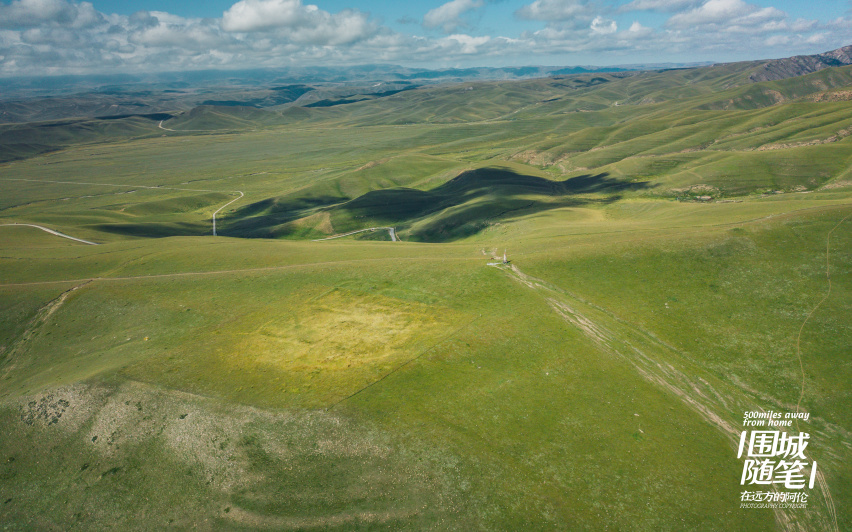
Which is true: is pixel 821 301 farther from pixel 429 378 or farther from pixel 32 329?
pixel 32 329

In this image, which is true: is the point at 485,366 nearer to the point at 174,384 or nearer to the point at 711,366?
the point at 711,366

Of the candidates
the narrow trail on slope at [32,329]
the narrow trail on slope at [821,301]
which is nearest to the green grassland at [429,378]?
the narrow trail on slope at [821,301]

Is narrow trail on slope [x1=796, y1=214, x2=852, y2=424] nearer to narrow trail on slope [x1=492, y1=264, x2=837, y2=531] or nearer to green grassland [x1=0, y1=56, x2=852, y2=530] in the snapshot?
green grassland [x1=0, y1=56, x2=852, y2=530]

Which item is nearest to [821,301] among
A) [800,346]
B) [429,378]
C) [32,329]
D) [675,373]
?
[800,346]

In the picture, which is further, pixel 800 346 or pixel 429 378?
pixel 800 346

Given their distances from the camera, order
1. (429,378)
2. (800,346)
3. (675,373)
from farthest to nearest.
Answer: (800,346), (675,373), (429,378)

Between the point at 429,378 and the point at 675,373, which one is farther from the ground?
the point at 429,378

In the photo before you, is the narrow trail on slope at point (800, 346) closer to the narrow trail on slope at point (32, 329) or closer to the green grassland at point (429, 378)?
the green grassland at point (429, 378)

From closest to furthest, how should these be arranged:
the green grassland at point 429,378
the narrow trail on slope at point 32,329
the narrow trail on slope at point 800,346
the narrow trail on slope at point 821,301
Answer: the green grassland at point 429,378 → the narrow trail on slope at point 800,346 → the narrow trail on slope at point 821,301 → the narrow trail on slope at point 32,329

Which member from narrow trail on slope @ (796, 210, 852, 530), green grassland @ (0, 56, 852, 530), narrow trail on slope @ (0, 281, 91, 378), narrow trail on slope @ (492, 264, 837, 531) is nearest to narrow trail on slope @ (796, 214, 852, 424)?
→ narrow trail on slope @ (796, 210, 852, 530)
